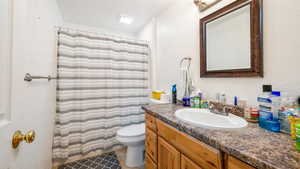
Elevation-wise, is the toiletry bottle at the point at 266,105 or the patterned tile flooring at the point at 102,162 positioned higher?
the toiletry bottle at the point at 266,105

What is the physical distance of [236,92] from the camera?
3.49 ft

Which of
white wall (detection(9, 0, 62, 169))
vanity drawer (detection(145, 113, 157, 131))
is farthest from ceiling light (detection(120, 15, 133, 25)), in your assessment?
vanity drawer (detection(145, 113, 157, 131))

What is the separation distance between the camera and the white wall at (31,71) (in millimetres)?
580

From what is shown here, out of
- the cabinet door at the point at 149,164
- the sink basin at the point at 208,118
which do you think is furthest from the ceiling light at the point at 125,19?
the cabinet door at the point at 149,164

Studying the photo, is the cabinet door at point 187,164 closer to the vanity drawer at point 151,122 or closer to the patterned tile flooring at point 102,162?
the vanity drawer at point 151,122

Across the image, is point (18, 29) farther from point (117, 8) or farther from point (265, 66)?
point (117, 8)

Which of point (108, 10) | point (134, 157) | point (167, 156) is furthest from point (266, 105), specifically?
point (108, 10)

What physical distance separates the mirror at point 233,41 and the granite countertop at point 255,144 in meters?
0.46

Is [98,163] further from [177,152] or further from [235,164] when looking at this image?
[235,164]

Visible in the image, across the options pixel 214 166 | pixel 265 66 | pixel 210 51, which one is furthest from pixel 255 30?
pixel 214 166

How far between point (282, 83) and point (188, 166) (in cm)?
81

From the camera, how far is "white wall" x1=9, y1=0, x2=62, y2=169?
58cm

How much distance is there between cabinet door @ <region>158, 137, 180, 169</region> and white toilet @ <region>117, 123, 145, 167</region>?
578 millimetres

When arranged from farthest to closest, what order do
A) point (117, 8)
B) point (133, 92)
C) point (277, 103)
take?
point (133, 92) < point (117, 8) < point (277, 103)
